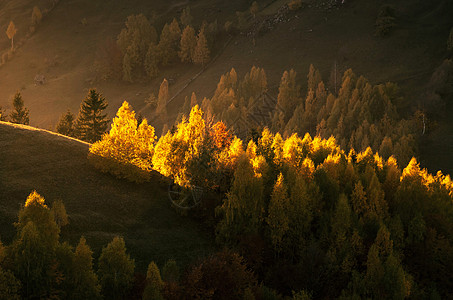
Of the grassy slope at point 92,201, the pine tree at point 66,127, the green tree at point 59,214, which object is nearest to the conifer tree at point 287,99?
the pine tree at point 66,127

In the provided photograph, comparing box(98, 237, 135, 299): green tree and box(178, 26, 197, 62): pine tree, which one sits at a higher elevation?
box(178, 26, 197, 62): pine tree

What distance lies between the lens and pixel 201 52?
194125mm

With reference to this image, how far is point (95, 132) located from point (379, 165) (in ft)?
199

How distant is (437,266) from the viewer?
54.8 metres

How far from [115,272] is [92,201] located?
1952 cm

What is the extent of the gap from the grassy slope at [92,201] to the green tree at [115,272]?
7.85 m

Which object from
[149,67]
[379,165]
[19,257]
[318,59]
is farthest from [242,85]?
[19,257]

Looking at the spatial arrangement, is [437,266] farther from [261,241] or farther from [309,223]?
[261,241]

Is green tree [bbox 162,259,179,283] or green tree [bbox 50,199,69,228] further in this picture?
green tree [bbox 50,199,69,228]

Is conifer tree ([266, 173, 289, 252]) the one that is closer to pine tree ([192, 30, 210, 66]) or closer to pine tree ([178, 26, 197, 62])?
pine tree ([192, 30, 210, 66])

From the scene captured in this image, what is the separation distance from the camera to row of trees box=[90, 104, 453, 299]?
48062 millimetres

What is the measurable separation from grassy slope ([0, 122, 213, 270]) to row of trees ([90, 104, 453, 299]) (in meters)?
4.13

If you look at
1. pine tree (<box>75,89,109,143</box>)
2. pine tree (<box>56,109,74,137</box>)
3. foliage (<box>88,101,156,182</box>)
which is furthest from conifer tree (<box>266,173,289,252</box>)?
pine tree (<box>56,109,74,137</box>)

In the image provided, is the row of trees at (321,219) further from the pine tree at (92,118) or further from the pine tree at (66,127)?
the pine tree at (66,127)
